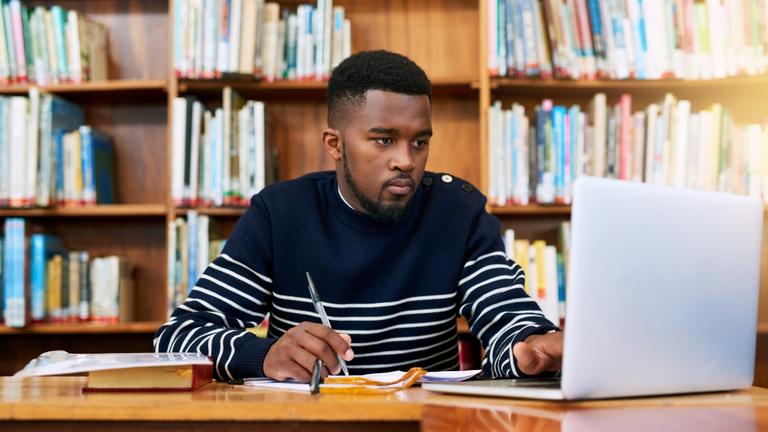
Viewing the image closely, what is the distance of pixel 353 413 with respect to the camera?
0.87 metres

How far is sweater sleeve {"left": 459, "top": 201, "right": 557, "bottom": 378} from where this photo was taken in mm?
1285

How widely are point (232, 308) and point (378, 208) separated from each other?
0.32 m

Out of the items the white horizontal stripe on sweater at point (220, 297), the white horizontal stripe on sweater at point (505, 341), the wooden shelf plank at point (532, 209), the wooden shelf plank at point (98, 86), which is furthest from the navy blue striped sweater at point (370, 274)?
the wooden shelf plank at point (98, 86)

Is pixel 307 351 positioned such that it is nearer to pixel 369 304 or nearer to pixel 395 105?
pixel 369 304

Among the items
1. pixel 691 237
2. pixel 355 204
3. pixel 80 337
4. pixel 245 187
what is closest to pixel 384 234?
pixel 355 204

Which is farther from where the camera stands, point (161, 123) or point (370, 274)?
point (161, 123)

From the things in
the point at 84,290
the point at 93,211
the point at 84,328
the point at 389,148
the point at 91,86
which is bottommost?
the point at 84,328

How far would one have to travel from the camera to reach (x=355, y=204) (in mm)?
1634

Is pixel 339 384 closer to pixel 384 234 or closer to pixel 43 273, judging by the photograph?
pixel 384 234

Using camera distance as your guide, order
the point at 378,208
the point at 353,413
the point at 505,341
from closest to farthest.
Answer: the point at 353,413
the point at 505,341
the point at 378,208

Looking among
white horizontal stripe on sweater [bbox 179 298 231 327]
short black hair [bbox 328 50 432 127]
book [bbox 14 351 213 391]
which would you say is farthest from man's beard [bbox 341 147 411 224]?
book [bbox 14 351 213 391]

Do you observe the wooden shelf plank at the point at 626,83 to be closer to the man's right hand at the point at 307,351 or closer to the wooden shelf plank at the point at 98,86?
the wooden shelf plank at the point at 98,86

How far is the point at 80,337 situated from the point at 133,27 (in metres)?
1.09

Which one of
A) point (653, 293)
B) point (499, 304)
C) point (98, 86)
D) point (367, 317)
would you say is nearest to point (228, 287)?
point (367, 317)
